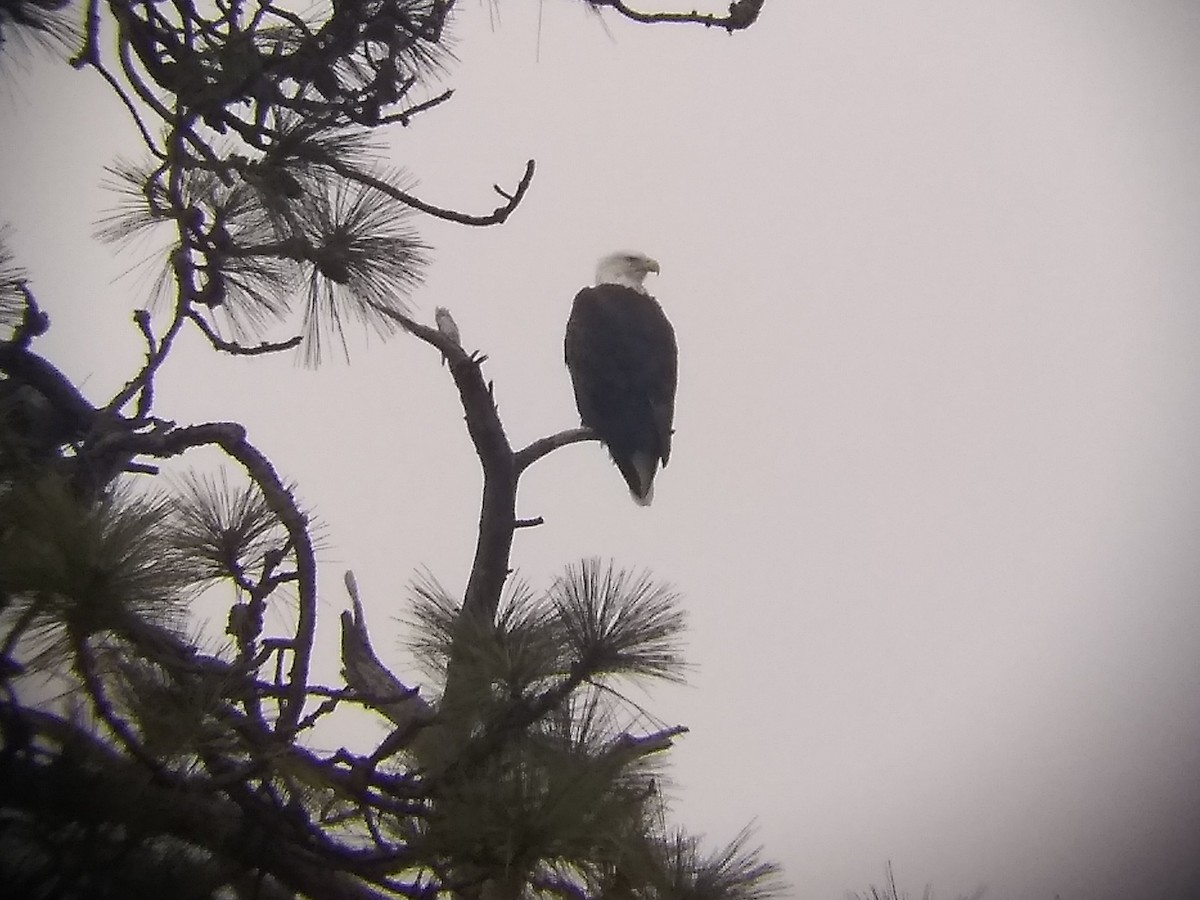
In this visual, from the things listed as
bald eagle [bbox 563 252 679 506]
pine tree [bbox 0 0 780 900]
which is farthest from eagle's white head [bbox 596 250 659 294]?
pine tree [bbox 0 0 780 900]

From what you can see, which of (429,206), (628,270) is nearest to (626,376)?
(628,270)

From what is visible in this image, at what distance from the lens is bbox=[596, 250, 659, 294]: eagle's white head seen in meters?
3.89

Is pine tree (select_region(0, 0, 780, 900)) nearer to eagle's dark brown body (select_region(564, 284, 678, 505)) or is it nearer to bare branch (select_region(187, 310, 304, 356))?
bare branch (select_region(187, 310, 304, 356))

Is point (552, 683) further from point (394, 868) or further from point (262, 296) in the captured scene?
point (262, 296)

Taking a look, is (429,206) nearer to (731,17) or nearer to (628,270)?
(731,17)

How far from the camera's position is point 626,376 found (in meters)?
3.29

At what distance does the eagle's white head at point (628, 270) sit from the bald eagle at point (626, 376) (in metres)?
0.37

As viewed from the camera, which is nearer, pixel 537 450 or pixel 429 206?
pixel 429 206

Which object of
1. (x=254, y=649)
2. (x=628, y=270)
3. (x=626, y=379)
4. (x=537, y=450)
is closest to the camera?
(x=254, y=649)

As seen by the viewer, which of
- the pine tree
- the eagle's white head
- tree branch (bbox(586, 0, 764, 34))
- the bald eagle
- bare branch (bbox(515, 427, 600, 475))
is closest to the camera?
the pine tree

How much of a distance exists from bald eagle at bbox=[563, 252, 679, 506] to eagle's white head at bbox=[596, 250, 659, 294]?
0.37 meters

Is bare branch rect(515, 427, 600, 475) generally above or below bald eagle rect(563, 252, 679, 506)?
below

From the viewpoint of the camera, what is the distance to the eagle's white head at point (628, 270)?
12.8 feet

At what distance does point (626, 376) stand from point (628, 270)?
80 cm
